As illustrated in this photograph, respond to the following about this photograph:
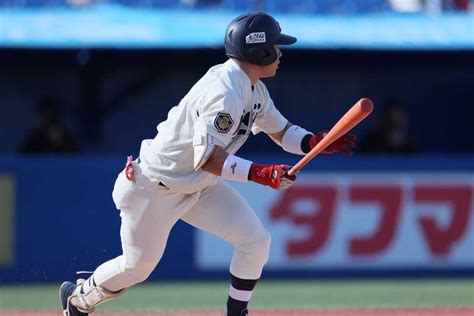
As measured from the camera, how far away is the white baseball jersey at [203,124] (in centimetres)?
624

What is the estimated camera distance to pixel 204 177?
6.60 meters

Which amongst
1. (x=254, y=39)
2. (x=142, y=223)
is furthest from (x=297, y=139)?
(x=142, y=223)

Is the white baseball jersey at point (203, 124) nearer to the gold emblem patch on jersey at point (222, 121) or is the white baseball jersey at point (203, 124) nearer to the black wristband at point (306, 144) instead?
the gold emblem patch on jersey at point (222, 121)

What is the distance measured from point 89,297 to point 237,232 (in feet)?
3.42

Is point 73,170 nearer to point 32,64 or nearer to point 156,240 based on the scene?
point 32,64

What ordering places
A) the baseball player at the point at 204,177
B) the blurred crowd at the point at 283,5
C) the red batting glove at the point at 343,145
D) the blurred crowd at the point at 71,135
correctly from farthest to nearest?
the blurred crowd at the point at 283,5, the blurred crowd at the point at 71,135, the red batting glove at the point at 343,145, the baseball player at the point at 204,177

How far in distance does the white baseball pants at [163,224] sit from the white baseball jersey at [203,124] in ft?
0.39

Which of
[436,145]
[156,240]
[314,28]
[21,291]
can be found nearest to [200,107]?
[156,240]

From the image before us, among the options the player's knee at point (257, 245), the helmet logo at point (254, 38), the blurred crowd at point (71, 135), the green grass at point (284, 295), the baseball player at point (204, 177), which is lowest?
the green grass at point (284, 295)

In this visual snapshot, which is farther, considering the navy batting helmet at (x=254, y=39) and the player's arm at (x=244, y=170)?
the navy batting helmet at (x=254, y=39)

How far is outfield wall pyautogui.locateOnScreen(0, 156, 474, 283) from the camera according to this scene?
444 inches

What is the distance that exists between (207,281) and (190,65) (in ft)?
10.8

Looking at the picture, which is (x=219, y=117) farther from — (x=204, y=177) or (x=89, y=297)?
(x=89, y=297)

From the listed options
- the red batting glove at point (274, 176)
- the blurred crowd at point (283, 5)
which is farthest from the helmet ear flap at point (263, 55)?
the blurred crowd at point (283, 5)
